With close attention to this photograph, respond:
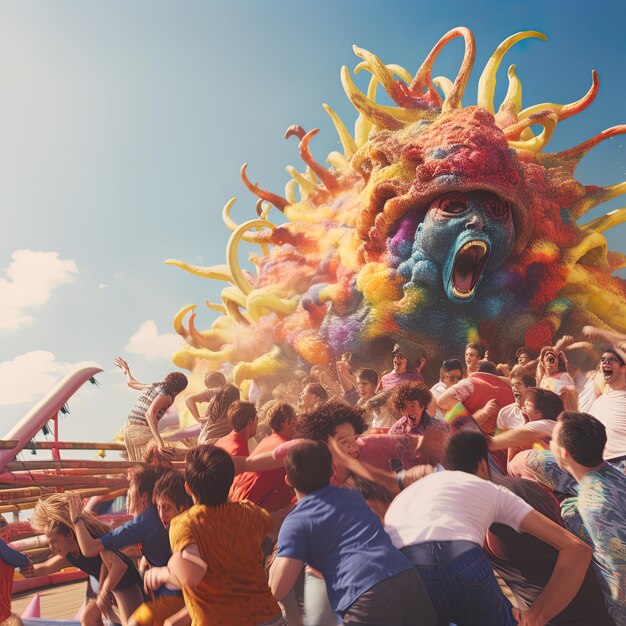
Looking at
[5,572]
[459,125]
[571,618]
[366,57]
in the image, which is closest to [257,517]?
[571,618]

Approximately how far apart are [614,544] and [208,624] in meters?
1.52

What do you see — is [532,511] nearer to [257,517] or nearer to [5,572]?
[257,517]

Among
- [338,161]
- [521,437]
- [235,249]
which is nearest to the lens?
[521,437]

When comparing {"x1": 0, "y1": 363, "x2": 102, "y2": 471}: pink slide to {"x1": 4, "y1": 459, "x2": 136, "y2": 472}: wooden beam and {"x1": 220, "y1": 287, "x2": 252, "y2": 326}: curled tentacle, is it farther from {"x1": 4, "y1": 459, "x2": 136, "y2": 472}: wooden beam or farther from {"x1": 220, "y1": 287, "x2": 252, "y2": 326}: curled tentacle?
{"x1": 220, "y1": 287, "x2": 252, "y2": 326}: curled tentacle

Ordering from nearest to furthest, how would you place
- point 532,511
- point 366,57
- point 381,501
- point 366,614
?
point 366,614 < point 532,511 < point 381,501 < point 366,57

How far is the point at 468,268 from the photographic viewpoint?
29.4 feet

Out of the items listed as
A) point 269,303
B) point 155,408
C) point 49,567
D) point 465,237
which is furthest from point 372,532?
point 269,303

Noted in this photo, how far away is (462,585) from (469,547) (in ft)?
0.39

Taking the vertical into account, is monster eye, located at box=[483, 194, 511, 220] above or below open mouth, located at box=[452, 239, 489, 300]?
above

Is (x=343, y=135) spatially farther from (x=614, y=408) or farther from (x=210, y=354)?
(x=614, y=408)

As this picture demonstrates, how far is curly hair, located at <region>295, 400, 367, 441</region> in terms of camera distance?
266cm

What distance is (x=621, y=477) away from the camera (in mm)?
2219

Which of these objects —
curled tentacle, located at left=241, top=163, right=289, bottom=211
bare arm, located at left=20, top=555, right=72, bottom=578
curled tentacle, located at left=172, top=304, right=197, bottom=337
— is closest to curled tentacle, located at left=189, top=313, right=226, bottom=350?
curled tentacle, located at left=172, top=304, right=197, bottom=337

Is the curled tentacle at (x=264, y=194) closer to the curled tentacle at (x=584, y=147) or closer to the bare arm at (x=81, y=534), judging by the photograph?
the curled tentacle at (x=584, y=147)
